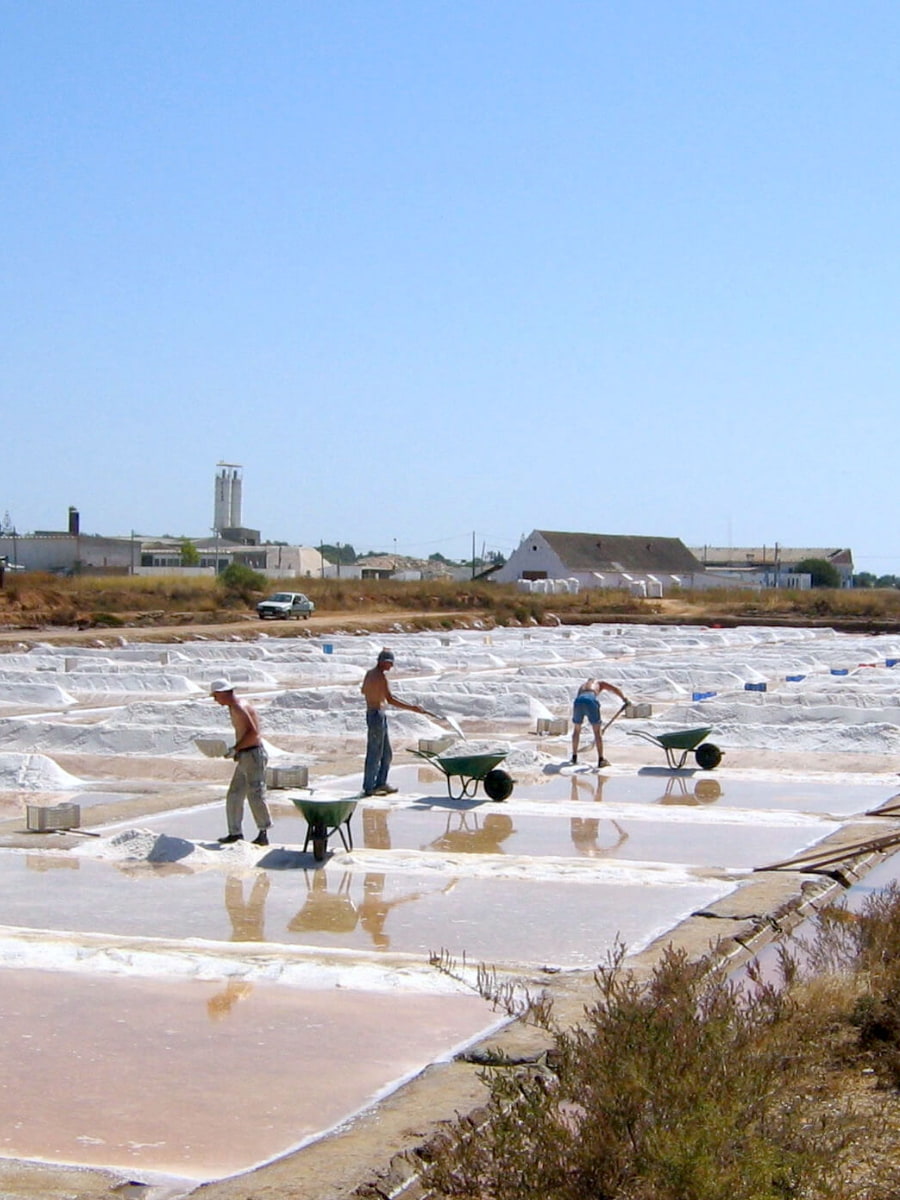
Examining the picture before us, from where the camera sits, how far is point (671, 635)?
44219 mm

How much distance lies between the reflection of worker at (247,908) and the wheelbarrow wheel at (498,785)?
3583mm

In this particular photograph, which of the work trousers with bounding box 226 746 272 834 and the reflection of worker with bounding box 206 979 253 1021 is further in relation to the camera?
the work trousers with bounding box 226 746 272 834

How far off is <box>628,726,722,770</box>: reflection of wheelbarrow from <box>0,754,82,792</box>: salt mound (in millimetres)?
5495

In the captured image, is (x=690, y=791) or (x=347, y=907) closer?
(x=347, y=907)

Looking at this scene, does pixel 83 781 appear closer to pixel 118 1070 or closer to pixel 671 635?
pixel 118 1070

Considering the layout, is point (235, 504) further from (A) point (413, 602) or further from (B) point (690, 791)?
(B) point (690, 791)

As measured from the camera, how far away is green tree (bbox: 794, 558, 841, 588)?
9925cm

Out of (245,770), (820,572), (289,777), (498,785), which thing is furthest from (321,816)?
(820,572)

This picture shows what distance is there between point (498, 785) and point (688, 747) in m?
2.92

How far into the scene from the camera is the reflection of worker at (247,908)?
8.33 metres

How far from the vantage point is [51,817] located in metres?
11.5

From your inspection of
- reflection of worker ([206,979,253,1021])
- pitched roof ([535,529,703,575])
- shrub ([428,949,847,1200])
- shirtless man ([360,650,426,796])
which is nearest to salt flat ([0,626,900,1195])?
reflection of worker ([206,979,253,1021])

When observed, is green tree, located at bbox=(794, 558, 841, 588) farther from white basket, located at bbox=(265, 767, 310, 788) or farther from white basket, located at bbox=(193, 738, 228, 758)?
white basket, located at bbox=(265, 767, 310, 788)

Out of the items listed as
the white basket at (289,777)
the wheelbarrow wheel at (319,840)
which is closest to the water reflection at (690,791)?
the white basket at (289,777)
